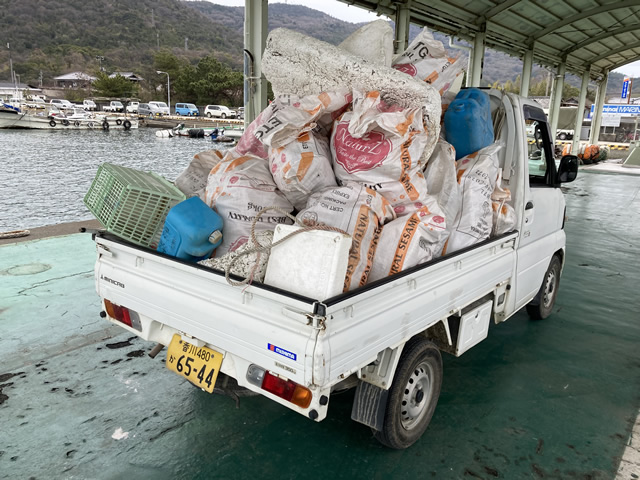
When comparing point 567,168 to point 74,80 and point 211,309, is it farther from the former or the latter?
point 74,80

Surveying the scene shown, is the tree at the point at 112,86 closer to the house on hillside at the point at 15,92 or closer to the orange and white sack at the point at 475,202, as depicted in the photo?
the house on hillside at the point at 15,92

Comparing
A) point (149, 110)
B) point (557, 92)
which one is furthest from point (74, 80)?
point (557, 92)

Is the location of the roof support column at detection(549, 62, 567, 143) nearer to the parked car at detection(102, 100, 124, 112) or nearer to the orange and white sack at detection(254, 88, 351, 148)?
the orange and white sack at detection(254, 88, 351, 148)

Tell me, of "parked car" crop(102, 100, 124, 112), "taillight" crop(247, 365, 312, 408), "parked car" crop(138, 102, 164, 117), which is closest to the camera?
"taillight" crop(247, 365, 312, 408)

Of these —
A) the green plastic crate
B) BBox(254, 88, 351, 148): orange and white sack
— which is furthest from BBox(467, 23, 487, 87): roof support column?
the green plastic crate

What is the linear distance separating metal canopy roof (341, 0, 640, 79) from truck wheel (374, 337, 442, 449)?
25.1 feet

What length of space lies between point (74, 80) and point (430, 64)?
96.1 m

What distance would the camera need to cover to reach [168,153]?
78.0 feet

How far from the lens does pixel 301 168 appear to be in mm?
2449

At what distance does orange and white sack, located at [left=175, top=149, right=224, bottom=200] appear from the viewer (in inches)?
115

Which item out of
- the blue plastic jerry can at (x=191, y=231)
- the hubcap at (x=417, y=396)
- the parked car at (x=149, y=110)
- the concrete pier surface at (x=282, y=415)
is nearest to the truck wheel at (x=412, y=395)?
the hubcap at (x=417, y=396)

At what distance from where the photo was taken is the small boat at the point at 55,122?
35.0 meters

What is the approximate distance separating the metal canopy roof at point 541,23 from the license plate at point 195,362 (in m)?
7.81

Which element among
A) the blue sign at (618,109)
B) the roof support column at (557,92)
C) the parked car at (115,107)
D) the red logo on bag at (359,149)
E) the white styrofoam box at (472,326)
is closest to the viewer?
the red logo on bag at (359,149)
